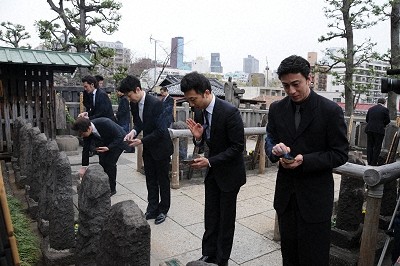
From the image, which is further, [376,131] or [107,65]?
[107,65]

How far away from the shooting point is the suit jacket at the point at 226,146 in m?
3.07

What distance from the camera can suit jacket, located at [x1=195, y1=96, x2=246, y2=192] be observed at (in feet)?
10.1

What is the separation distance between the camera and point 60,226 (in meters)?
3.16

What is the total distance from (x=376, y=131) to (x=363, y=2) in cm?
693

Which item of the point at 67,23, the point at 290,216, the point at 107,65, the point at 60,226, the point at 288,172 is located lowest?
the point at 60,226

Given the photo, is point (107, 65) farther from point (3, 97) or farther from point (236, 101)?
point (3, 97)

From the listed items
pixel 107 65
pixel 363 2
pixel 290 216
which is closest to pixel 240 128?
pixel 290 216

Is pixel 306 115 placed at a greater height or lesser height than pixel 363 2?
lesser

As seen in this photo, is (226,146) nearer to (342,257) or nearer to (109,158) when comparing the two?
(342,257)

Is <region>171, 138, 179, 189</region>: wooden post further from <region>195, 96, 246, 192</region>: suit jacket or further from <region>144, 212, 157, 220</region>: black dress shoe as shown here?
<region>195, 96, 246, 192</region>: suit jacket

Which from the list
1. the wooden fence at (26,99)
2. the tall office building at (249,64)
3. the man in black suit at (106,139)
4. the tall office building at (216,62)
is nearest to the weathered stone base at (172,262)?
the man in black suit at (106,139)

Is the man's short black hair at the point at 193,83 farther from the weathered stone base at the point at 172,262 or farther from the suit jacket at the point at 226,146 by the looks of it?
the weathered stone base at the point at 172,262

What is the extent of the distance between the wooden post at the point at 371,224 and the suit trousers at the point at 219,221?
4.03 ft

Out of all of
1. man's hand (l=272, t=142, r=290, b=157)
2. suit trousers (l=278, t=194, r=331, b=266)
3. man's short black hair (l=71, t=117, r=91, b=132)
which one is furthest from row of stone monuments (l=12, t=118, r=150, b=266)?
suit trousers (l=278, t=194, r=331, b=266)
